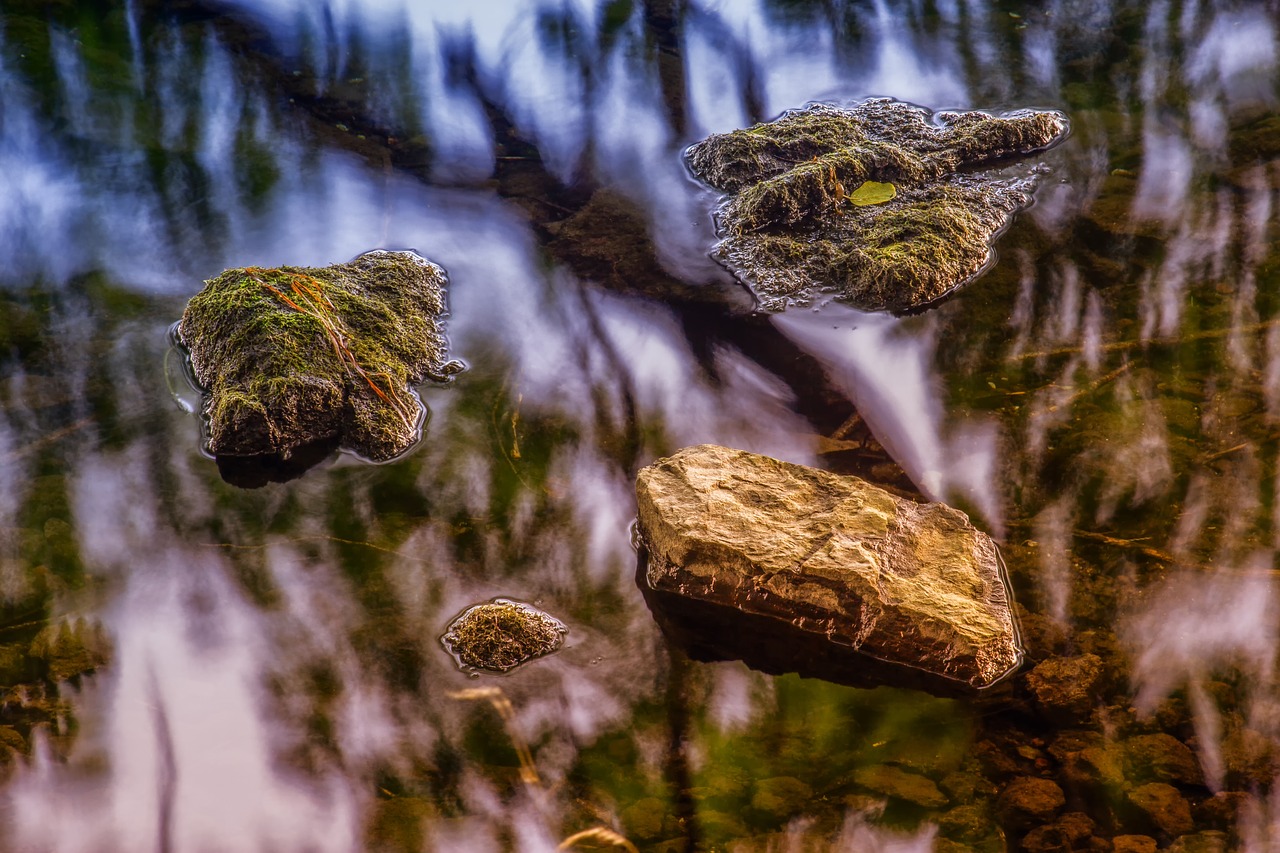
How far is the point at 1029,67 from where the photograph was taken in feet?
24.0

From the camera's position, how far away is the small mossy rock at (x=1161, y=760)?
9.58 feet

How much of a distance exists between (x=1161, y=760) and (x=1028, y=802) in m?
0.46

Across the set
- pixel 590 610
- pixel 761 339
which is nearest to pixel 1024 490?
pixel 761 339

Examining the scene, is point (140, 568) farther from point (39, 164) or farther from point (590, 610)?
point (39, 164)

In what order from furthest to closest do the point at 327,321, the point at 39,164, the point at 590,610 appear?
the point at 39,164 → the point at 327,321 → the point at 590,610

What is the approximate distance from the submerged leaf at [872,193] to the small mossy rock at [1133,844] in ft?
12.5

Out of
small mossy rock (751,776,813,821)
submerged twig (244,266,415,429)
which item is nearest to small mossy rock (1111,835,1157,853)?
small mossy rock (751,776,813,821)

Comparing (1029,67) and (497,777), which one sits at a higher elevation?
(1029,67)

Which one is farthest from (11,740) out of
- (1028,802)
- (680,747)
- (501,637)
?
(1028,802)

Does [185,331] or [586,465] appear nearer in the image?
[586,465]

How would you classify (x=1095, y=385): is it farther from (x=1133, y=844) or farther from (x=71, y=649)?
(x=71, y=649)

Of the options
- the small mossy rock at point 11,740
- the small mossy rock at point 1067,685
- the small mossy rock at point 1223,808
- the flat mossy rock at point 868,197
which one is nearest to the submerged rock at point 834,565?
the small mossy rock at point 1067,685

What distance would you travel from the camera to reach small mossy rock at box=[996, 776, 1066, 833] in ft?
9.30

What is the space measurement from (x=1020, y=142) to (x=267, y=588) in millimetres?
5224
